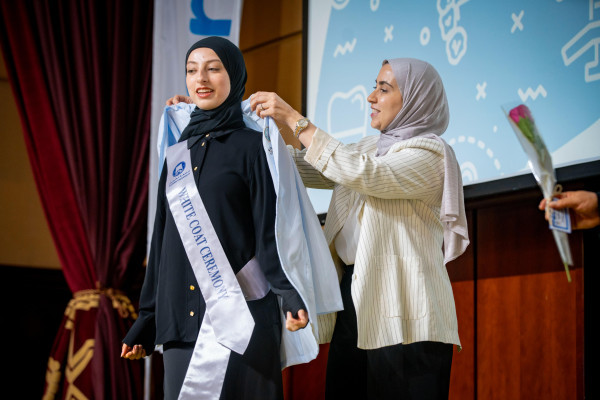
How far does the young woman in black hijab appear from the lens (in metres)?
1.68

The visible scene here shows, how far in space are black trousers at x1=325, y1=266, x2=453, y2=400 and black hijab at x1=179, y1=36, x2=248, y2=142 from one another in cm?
54

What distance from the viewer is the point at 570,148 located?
2211mm

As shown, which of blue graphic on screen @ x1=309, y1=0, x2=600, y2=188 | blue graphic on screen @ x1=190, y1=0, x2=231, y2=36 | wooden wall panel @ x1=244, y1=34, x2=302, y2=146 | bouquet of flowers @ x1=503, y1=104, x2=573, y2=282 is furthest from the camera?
wooden wall panel @ x1=244, y1=34, x2=302, y2=146

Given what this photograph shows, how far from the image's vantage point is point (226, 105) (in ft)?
6.12

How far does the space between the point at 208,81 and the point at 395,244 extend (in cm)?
61

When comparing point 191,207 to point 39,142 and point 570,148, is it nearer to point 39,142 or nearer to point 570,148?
point 570,148

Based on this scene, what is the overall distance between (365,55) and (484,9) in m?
0.54

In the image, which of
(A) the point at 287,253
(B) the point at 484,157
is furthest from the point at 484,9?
(A) the point at 287,253

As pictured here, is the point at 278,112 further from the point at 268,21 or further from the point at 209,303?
the point at 268,21

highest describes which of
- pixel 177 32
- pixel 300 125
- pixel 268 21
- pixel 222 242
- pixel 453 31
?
pixel 268 21

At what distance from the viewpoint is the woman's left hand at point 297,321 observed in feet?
5.34

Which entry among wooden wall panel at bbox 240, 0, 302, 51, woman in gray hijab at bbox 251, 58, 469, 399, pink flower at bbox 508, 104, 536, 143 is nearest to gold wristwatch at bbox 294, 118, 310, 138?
woman in gray hijab at bbox 251, 58, 469, 399

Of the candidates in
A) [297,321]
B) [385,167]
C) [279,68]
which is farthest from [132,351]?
[279,68]

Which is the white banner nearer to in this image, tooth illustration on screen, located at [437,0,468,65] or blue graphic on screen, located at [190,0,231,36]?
blue graphic on screen, located at [190,0,231,36]
